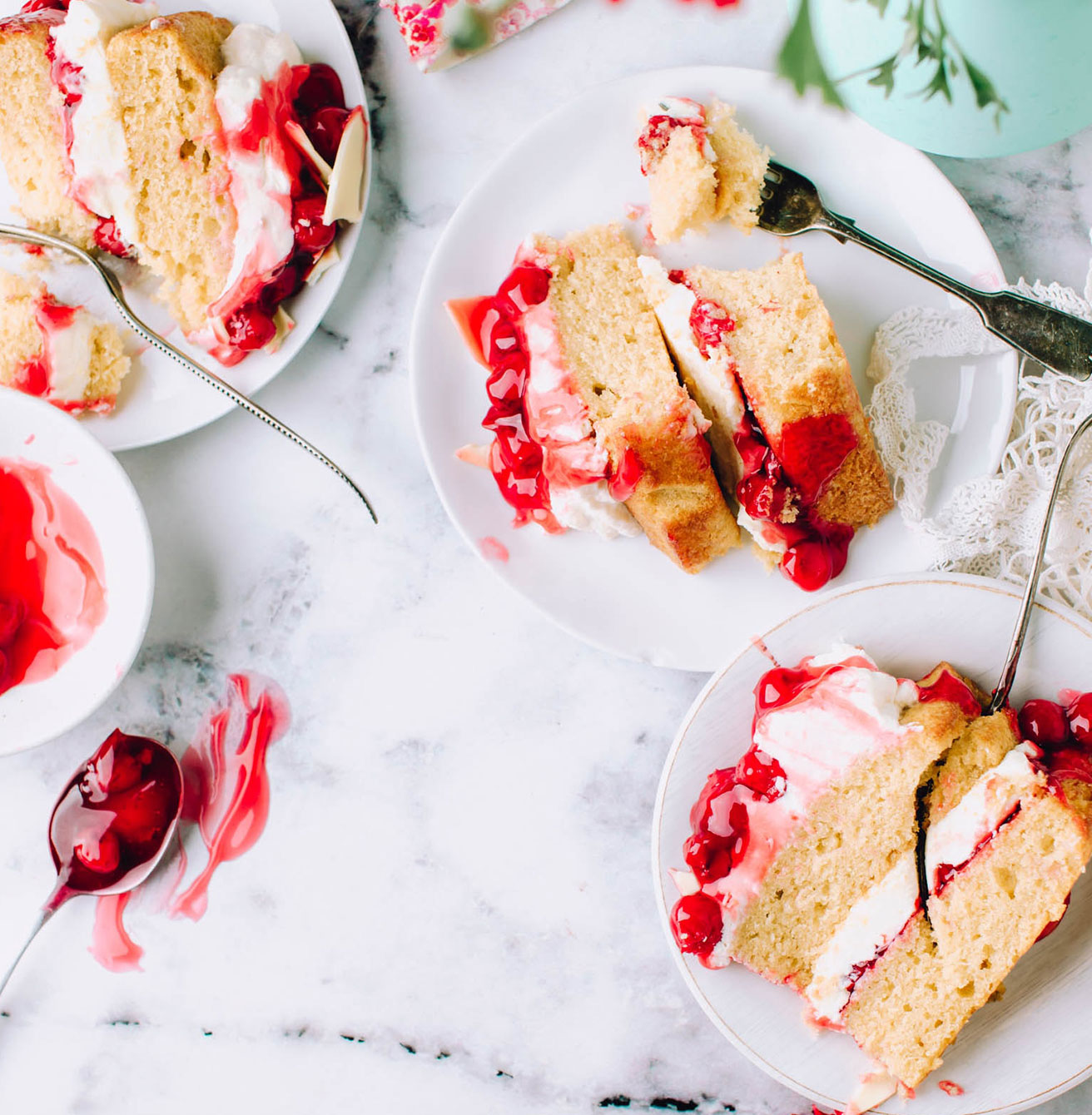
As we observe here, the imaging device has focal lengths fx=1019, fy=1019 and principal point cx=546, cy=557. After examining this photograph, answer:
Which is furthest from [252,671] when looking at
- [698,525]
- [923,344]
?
[923,344]

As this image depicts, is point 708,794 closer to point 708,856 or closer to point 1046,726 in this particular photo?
point 708,856

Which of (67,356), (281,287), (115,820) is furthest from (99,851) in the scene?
(281,287)

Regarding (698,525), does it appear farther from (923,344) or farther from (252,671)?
(252,671)

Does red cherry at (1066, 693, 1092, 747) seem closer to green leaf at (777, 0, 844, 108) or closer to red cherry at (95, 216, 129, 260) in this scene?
green leaf at (777, 0, 844, 108)

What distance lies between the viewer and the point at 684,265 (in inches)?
86.4

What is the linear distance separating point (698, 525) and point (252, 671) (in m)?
1.17

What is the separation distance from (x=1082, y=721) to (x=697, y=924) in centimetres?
86

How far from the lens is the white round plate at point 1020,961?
2062mm

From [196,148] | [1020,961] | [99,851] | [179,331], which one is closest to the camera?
[1020,961]

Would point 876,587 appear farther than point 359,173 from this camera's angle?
No

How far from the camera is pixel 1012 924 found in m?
1.97

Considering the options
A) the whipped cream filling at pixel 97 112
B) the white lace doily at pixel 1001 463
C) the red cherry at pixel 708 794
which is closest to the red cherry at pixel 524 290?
the white lace doily at pixel 1001 463

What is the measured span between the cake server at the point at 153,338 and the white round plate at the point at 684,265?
277 mm

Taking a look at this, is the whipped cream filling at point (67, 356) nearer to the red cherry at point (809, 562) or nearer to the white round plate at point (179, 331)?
the white round plate at point (179, 331)
